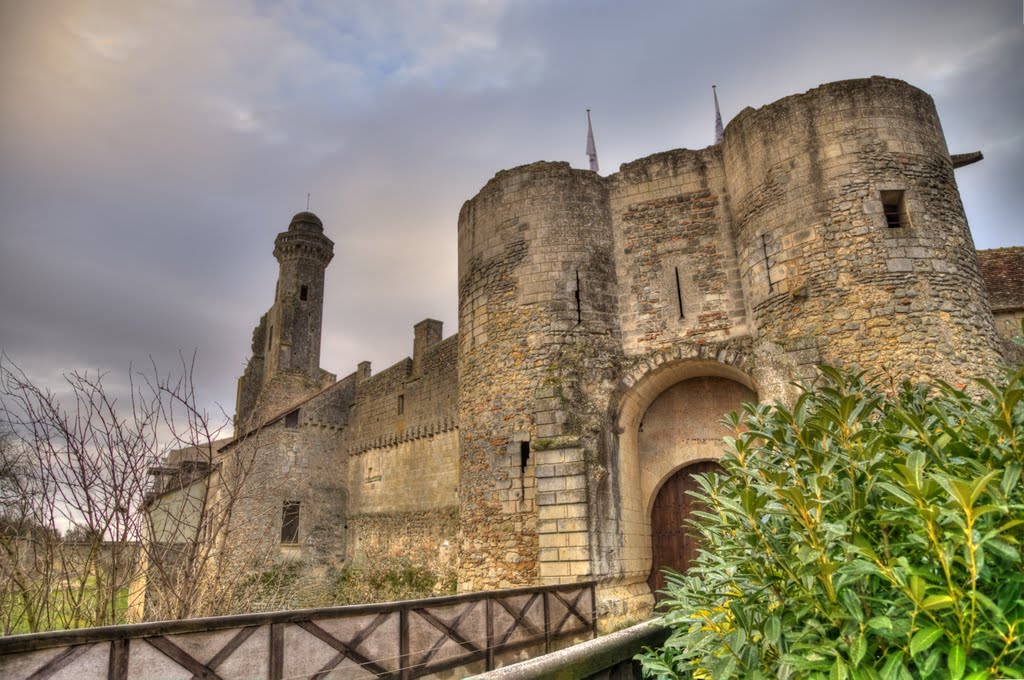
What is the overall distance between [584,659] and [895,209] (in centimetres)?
736

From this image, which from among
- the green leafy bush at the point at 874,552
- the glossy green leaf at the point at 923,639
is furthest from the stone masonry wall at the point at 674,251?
the glossy green leaf at the point at 923,639

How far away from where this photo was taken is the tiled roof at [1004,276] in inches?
542

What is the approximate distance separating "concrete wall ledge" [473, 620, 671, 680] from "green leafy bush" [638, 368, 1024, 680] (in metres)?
0.64

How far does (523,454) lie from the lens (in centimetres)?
943

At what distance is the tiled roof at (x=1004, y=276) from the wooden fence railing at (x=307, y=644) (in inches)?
510

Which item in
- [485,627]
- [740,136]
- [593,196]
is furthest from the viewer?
[593,196]

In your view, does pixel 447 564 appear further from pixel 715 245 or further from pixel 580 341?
pixel 715 245

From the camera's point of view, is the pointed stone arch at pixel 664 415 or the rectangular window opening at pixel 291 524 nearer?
the pointed stone arch at pixel 664 415

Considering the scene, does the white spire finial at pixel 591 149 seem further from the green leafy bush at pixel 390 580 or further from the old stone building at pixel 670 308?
the green leafy bush at pixel 390 580

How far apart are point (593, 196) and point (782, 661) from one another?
8.96 m

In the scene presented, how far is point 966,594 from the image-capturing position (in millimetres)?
1926

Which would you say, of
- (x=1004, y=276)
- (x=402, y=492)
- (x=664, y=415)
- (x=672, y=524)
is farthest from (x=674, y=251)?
(x=402, y=492)

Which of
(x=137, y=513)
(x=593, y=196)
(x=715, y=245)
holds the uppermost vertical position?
(x=593, y=196)

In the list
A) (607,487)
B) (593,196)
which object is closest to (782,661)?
(607,487)
